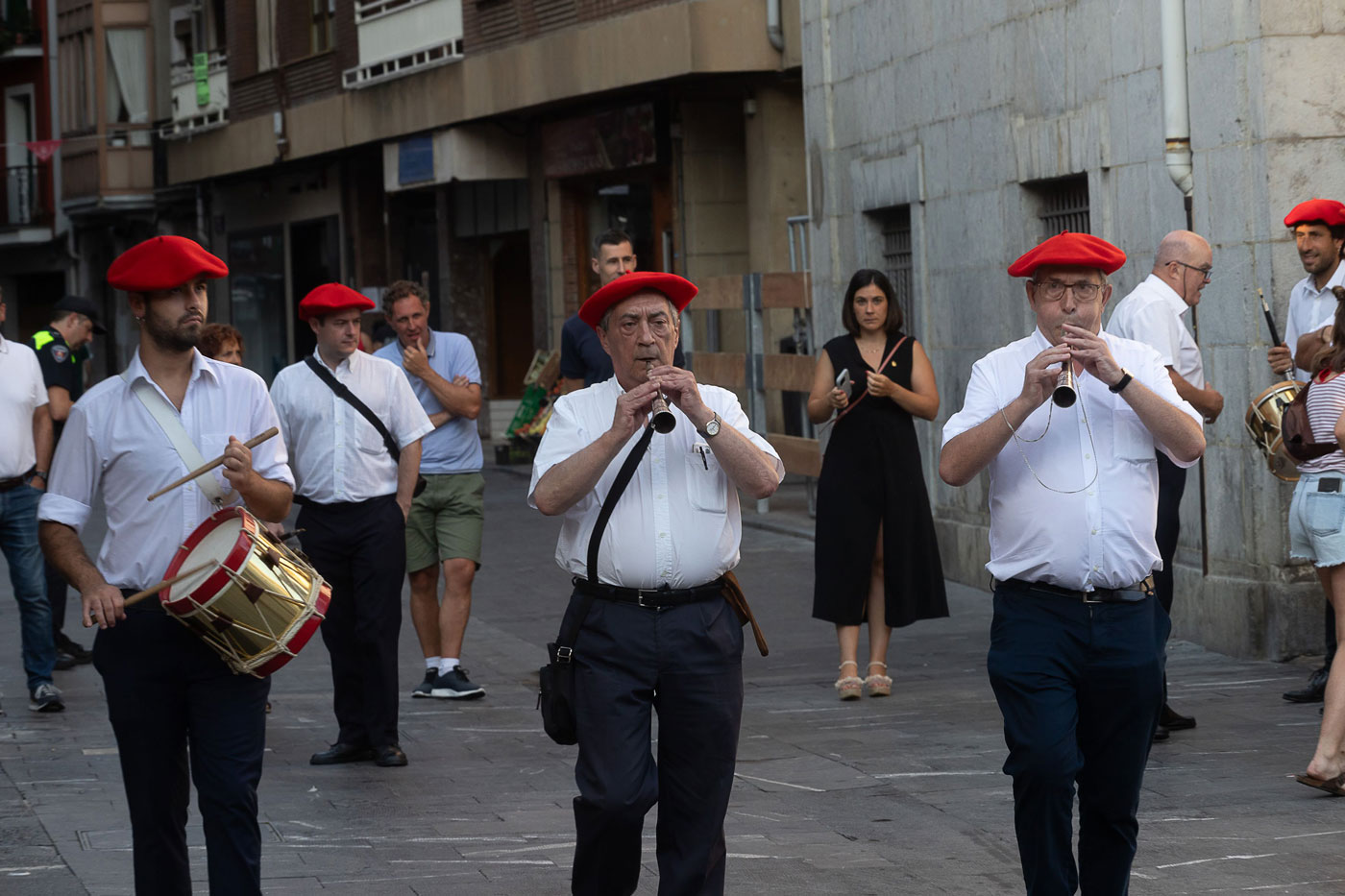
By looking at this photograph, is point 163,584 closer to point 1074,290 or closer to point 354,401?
point 1074,290

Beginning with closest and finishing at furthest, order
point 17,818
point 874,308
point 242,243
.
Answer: point 17,818
point 874,308
point 242,243

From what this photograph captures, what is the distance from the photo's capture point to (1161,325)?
812cm

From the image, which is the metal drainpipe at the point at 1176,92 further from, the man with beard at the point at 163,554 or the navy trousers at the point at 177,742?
the navy trousers at the point at 177,742

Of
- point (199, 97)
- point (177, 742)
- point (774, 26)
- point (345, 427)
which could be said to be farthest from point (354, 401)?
point (199, 97)

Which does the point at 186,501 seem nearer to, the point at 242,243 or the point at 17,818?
the point at 17,818

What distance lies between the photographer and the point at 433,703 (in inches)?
384

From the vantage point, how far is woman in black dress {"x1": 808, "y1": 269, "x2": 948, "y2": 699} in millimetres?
9539

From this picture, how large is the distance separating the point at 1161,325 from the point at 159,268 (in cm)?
428

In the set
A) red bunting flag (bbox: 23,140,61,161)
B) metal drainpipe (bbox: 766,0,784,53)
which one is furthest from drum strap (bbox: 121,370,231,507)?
red bunting flag (bbox: 23,140,61,161)

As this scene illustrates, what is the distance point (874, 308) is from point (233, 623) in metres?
4.81

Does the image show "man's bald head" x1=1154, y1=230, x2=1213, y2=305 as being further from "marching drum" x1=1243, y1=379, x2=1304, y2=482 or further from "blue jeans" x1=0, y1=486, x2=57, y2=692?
"blue jeans" x1=0, y1=486, x2=57, y2=692

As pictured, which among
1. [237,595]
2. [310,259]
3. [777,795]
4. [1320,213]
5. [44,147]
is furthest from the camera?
[44,147]

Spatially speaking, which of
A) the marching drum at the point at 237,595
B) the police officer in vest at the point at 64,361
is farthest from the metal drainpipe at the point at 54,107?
the marching drum at the point at 237,595

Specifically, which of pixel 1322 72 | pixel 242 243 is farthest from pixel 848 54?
pixel 242 243
